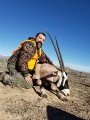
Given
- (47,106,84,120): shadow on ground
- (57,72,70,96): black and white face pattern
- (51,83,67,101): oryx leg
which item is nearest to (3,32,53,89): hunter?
(51,83,67,101): oryx leg

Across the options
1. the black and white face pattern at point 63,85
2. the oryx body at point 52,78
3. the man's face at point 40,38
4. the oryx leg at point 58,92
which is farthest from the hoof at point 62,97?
the man's face at point 40,38

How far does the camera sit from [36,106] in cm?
600

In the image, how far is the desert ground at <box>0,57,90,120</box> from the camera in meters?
5.36

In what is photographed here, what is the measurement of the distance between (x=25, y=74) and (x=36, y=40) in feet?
3.57

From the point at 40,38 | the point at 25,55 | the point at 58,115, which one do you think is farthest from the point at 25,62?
the point at 58,115

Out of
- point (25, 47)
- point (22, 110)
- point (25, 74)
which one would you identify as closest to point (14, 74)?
point (25, 74)

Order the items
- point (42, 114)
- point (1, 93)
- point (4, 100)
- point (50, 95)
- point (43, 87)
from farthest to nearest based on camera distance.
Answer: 1. point (43, 87)
2. point (50, 95)
3. point (1, 93)
4. point (4, 100)
5. point (42, 114)

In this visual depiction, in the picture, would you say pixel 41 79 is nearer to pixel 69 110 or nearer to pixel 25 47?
pixel 25 47

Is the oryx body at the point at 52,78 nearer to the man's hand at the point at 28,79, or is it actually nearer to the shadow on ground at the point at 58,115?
the man's hand at the point at 28,79

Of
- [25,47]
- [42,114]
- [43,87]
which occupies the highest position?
[25,47]

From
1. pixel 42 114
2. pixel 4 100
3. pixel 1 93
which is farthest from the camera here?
pixel 1 93

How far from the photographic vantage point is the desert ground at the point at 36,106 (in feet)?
17.6

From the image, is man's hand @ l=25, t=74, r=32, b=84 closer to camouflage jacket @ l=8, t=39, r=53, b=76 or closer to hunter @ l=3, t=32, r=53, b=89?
hunter @ l=3, t=32, r=53, b=89

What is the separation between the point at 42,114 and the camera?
216 inches
